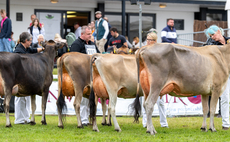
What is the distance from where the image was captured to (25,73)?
943 centimetres

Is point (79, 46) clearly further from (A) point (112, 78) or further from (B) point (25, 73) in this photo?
(A) point (112, 78)

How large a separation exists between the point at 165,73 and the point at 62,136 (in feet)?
8.57

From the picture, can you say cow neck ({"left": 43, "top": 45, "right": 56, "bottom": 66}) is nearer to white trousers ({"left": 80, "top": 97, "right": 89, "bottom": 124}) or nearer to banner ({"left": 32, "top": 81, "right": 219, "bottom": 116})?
white trousers ({"left": 80, "top": 97, "right": 89, "bottom": 124})

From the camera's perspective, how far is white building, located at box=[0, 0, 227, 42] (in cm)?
2130

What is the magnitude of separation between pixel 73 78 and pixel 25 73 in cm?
129

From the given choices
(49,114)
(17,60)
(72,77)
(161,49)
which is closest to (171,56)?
(161,49)

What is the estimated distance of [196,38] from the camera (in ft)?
68.4

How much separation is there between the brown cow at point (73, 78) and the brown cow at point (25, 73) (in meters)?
0.72

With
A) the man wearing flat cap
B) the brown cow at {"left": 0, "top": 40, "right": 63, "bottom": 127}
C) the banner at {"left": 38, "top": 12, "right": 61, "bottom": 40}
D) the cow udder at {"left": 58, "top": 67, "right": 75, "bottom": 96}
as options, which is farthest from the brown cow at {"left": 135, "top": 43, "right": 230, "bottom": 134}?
the banner at {"left": 38, "top": 12, "right": 61, "bottom": 40}

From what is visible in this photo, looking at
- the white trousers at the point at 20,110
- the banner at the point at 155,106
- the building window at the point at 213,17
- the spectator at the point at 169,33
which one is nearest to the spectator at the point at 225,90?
the banner at the point at 155,106

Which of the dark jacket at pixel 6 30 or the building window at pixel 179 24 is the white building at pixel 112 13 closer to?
the building window at pixel 179 24

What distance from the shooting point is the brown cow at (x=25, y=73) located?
8.95 meters

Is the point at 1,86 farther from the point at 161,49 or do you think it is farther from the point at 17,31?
the point at 17,31

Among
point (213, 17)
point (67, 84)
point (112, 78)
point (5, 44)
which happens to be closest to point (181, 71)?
point (112, 78)
